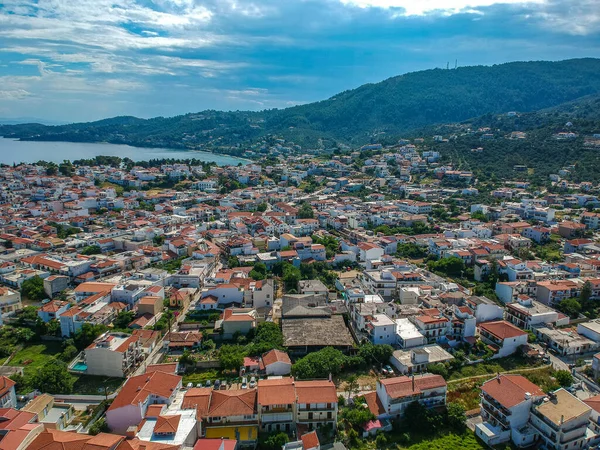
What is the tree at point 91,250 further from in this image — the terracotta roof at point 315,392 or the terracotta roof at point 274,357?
the terracotta roof at point 315,392

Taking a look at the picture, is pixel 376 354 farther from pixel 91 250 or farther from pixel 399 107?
pixel 399 107

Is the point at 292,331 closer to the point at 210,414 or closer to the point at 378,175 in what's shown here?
the point at 210,414

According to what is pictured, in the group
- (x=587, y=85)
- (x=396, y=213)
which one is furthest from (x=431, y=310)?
(x=587, y=85)

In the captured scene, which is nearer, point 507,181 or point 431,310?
point 431,310

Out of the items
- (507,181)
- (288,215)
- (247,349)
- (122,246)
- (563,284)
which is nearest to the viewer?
(247,349)

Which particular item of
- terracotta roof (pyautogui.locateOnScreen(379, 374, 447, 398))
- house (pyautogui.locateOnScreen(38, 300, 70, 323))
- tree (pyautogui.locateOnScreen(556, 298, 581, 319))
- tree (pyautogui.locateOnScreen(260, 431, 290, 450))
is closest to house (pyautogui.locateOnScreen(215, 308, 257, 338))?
tree (pyautogui.locateOnScreen(260, 431, 290, 450))
